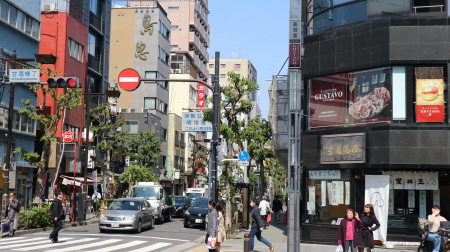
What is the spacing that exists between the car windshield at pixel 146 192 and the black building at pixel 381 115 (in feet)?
43.1

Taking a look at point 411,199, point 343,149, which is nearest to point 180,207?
point 343,149

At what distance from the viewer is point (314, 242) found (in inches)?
829

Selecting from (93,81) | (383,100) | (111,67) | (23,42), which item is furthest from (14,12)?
(111,67)

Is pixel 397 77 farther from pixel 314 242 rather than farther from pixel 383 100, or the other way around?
A: pixel 314 242

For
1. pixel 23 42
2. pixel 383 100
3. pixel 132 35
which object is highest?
pixel 132 35

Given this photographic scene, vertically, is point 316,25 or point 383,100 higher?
point 316,25

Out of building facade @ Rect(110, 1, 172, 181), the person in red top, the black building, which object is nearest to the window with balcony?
building facade @ Rect(110, 1, 172, 181)

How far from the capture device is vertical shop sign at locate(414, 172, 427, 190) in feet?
64.0

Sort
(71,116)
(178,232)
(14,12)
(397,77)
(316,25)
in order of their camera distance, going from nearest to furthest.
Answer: (397,77) → (316,25) → (178,232) → (14,12) → (71,116)

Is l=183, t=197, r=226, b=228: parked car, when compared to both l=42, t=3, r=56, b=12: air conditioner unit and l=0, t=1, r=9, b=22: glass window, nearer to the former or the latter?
l=0, t=1, r=9, b=22: glass window

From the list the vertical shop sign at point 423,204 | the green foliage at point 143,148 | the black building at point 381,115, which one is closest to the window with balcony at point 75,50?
the green foliage at point 143,148

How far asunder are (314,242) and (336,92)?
6.29 meters

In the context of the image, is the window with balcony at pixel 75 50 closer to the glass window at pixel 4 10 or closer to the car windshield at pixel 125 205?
the glass window at pixel 4 10

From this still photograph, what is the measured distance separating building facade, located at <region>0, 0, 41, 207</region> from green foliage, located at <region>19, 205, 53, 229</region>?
6.38 meters
